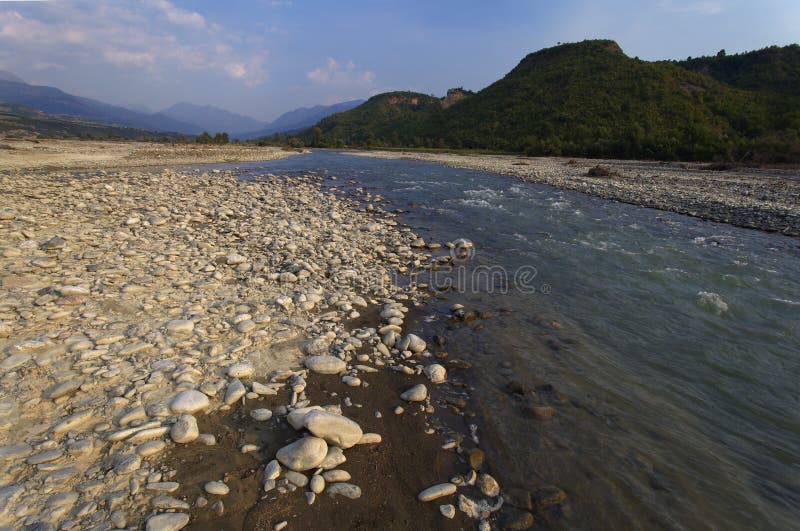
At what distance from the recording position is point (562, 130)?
190 feet

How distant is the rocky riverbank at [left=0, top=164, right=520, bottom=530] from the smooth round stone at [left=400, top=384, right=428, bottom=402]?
2 cm

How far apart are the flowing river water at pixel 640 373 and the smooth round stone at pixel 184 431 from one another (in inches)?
114

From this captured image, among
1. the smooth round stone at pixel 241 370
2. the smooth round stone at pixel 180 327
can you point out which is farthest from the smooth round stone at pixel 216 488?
the smooth round stone at pixel 180 327

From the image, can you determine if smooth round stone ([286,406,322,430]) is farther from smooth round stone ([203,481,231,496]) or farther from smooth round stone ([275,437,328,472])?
smooth round stone ([203,481,231,496])

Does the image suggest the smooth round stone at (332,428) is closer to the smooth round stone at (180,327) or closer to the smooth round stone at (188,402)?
the smooth round stone at (188,402)

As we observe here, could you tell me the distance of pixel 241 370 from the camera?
4262 mm

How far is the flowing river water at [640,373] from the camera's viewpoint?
335 centimetres

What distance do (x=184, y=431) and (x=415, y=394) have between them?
7.94ft

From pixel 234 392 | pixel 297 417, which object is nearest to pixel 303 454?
pixel 297 417

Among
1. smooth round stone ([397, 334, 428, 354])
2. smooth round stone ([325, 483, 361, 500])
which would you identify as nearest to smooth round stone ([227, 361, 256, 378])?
smooth round stone ([325, 483, 361, 500])

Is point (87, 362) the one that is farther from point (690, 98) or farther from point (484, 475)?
point (690, 98)

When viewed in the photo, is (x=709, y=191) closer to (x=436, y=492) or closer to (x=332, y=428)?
(x=436, y=492)

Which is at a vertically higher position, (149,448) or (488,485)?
(149,448)

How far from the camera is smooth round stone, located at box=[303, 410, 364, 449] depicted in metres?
3.38
